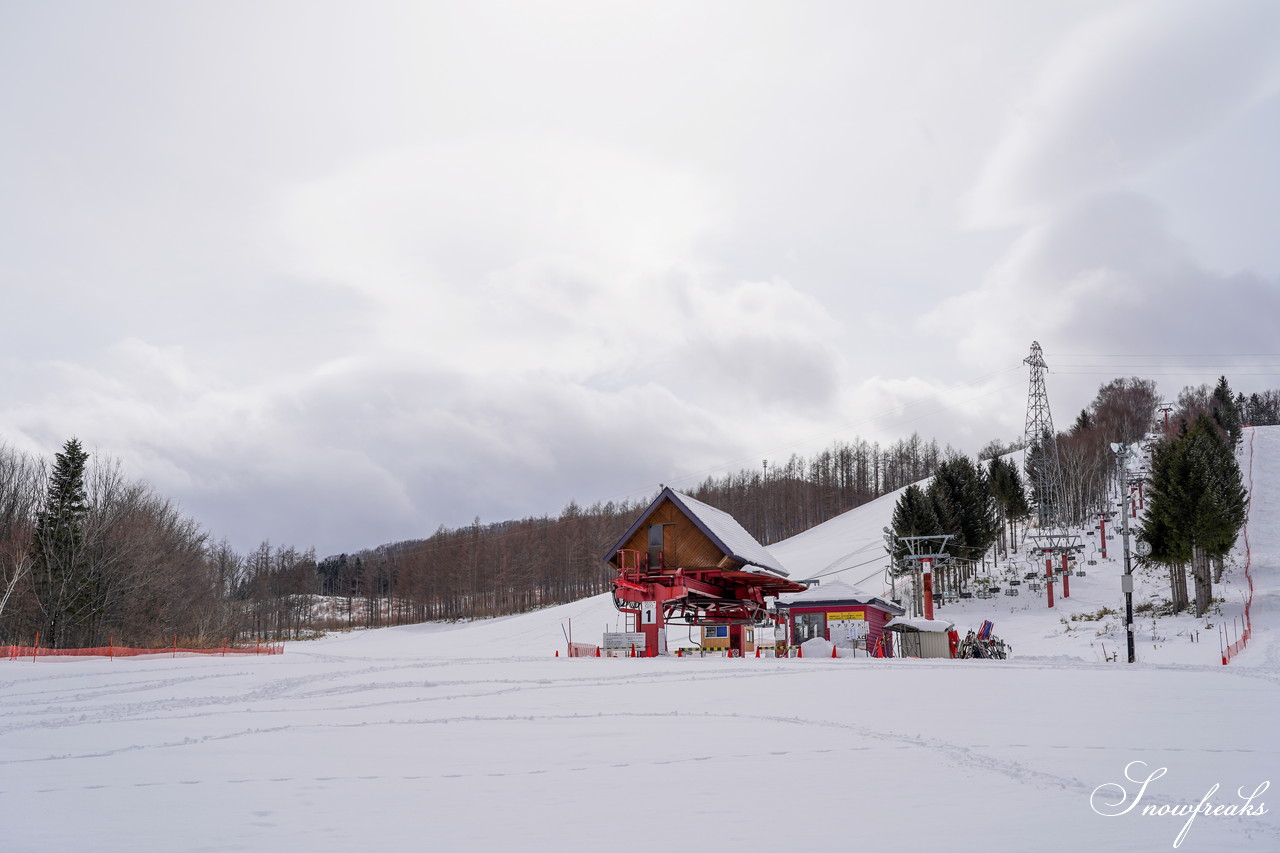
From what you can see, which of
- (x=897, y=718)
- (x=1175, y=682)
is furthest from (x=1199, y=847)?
(x=1175, y=682)

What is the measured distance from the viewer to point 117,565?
176ft

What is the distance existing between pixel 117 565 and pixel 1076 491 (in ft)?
299

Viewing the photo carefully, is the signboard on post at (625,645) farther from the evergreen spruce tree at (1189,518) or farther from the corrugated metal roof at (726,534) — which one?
the evergreen spruce tree at (1189,518)

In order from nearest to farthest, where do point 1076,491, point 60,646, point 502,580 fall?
point 60,646, point 1076,491, point 502,580

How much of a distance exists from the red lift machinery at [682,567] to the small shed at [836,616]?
234cm

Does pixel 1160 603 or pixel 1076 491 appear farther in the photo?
pixel 1076 491

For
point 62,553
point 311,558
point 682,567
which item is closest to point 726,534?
point 682,567

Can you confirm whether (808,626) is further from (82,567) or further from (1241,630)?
(82,567)

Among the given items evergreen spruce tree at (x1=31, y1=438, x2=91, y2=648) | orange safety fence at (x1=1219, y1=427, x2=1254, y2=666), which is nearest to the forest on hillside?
evergreen spruce tree at (x1=31, y1=438, x2=91, y2=648)

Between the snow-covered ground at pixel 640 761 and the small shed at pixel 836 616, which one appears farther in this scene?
the small shed at pixel 836 616

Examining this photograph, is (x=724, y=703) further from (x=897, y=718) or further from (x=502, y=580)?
(x=502, y=580)

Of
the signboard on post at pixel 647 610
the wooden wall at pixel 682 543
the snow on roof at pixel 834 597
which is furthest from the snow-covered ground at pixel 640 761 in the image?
the signboard on post at pixel 647 610

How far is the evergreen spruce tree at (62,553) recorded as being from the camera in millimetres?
50406

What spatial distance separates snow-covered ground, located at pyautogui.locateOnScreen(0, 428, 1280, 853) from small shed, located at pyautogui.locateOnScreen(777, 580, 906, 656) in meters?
18.6
